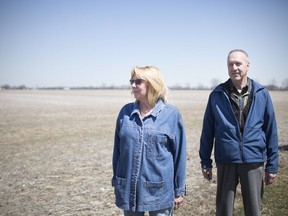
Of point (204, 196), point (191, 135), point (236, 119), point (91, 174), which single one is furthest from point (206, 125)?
point (191, 135)

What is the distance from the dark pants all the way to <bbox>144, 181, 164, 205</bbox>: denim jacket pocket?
3.70 ft

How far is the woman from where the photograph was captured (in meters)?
2.91

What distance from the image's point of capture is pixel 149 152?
115 inches

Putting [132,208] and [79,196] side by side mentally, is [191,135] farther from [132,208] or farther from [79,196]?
[132,208]

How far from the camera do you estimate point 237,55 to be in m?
3.42

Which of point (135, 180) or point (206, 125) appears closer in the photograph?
point (135, 180)

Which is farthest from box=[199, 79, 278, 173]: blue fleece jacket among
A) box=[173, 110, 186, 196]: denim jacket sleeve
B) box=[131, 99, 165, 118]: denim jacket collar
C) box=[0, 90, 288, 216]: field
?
box=[0, 90, 288, 216]: field

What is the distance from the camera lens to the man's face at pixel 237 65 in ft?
11.2

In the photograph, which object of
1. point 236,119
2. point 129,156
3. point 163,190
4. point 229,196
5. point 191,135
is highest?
point 236,119

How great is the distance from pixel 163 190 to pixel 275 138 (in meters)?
1.73

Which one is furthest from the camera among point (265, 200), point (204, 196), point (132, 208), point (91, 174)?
point (91, 174)

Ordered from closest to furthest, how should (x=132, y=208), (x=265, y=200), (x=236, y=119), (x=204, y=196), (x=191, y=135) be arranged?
(x=132, y=208) → (x=236, y=119) → (x=265, y=200) → (x=204, y=196) → (x=191, y=135)

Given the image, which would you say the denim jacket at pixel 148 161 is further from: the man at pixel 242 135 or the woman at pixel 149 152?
the man at pixel 242 135

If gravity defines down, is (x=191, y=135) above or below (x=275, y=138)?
below
